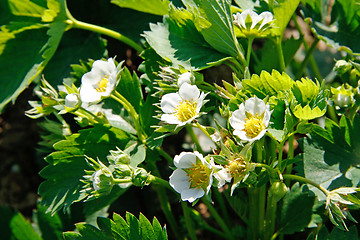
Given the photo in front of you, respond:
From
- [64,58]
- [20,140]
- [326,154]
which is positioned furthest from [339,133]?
[20,140]

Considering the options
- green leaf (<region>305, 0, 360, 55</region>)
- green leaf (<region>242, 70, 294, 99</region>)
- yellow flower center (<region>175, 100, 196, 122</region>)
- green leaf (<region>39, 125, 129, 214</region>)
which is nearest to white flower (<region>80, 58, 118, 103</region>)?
green leaf (<region>39, 125, 129, 214</region>)

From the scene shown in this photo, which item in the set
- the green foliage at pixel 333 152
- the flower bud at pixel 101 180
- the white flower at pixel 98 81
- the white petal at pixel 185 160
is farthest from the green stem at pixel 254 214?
the white flower at pixel 98 81

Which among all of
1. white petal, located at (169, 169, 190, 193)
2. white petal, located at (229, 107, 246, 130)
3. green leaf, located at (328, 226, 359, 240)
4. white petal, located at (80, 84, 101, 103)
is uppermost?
white petal, located at (229, 107, 246, 130)

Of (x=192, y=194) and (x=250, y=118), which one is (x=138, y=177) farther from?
(x=250, y=118)

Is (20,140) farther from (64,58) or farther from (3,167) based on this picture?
(64,58)

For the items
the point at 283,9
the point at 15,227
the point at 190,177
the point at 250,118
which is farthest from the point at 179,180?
the point at 15,227

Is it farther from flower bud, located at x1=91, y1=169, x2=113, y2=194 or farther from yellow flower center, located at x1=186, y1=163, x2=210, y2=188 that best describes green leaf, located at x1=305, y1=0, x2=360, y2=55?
flower bud, located at x1=91, y1=169, x2=113, y2=194
